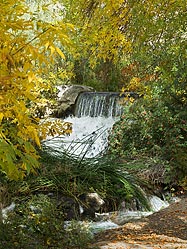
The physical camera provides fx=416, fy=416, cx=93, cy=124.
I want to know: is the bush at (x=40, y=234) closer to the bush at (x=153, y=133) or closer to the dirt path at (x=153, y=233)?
the dirt path at (x=153, y=233)

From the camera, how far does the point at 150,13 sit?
5215 millimetres

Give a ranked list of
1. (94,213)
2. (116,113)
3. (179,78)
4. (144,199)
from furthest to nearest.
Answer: (116,113), (179,78), (144,199), (94,213)

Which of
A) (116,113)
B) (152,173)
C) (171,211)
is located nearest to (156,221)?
(171,211)

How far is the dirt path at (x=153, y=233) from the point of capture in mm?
3906

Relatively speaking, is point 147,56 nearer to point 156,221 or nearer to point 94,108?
point 156,221

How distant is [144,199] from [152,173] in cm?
103

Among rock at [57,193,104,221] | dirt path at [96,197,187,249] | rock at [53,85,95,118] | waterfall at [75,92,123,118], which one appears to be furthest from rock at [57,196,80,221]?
rock at [53,85,95,118]

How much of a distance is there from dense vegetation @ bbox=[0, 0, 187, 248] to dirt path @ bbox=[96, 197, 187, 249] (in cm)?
48

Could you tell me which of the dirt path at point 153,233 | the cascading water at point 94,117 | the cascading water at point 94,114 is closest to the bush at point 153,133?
the cascading water at point 94,117

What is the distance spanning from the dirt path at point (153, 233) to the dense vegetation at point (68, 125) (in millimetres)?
478

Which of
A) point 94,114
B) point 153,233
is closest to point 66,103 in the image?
point 94,114

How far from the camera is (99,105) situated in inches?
454

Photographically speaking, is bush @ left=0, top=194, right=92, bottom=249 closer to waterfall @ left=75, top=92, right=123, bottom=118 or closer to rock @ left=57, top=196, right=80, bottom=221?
rock @ left=57, top=196, right=80, bottom=221

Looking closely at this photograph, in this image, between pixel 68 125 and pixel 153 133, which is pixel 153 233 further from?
pixel 153 133
